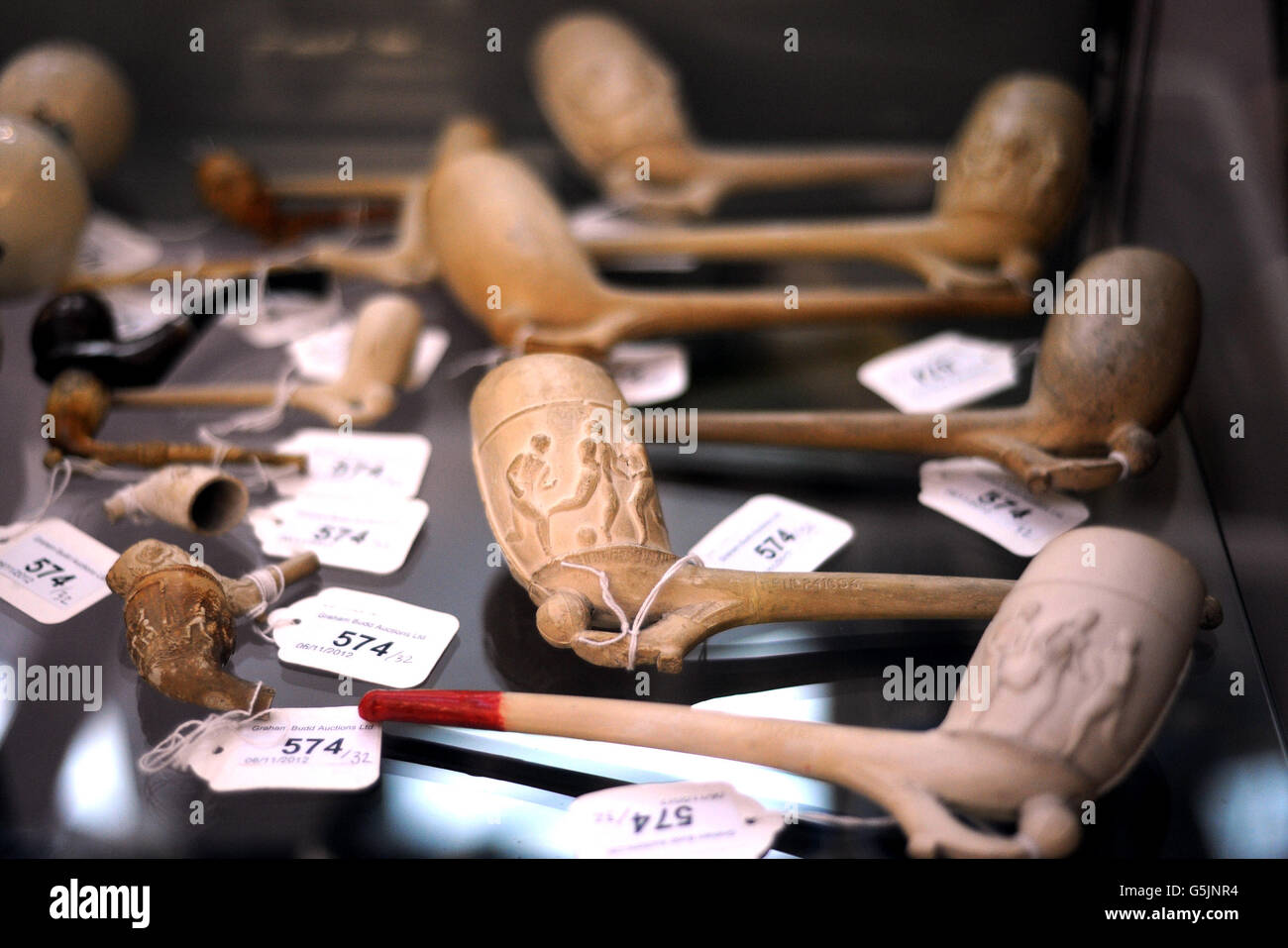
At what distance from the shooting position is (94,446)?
1480 millimetres

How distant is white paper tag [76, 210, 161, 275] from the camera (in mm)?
1897

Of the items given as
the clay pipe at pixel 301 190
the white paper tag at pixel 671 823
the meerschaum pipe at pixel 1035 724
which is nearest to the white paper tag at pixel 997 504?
the meerschaum pipe at pixel 1035 724

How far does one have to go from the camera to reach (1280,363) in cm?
131

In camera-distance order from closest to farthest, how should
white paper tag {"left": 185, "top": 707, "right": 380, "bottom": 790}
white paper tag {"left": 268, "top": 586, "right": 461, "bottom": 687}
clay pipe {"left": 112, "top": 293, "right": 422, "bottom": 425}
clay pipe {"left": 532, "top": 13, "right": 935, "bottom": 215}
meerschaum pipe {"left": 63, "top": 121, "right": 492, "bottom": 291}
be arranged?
white paper tag {"left": 185, "top": 707, "right": 380, "bottom": 790} < white paper tag {"left": 268, "top": 586, "right": 461, "bottom": 687} < clay pipe {"left": 112, "top": 293, "right": 422, "bottom": 425} < meerschaum pipe {"left": 63, "top": 121, "right": 492, "bottom": 291} < clay pipe {"left": 532, "top": 13, "right": 935, "bottom": 215}

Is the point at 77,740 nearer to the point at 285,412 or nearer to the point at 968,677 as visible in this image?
the point at 285,412

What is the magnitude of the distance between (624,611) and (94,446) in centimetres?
77

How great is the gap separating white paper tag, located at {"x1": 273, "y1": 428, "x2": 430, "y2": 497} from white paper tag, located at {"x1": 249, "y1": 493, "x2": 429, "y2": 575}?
23mm

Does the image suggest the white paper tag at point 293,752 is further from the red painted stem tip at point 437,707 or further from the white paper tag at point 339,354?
the white paper tag at point 339,354

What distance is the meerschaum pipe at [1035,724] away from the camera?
961mm

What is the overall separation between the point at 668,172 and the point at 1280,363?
1.01 metres

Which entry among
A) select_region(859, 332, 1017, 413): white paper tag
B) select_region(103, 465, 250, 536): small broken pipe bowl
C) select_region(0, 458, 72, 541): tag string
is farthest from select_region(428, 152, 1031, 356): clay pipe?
select_region(0, 458, 72, 541): tag string

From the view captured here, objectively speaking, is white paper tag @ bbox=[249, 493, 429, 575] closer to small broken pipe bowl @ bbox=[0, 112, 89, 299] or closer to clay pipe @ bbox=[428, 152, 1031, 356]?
clay pipe @ bbox=[428, 152, 1031, 356]

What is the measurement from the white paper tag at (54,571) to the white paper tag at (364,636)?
0.23 metres

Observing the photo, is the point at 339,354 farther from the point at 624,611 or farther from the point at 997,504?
the point at 997,504
